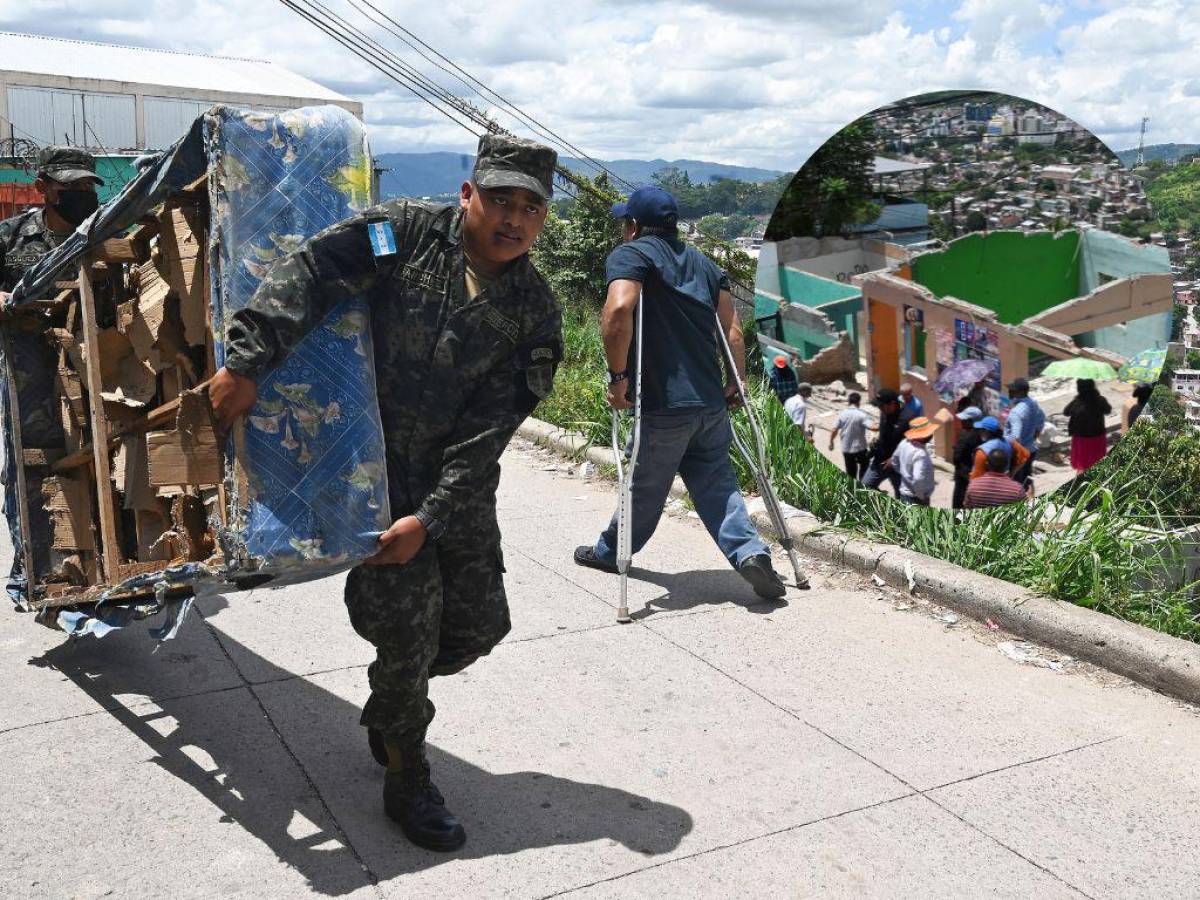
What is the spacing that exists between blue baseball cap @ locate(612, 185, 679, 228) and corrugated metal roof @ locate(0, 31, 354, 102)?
3650 centimetres

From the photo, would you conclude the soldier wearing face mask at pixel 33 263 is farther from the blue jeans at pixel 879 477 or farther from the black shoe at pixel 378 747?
the blue jeans at pixel 879 477

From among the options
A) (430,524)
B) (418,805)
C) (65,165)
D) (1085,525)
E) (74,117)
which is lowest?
(418,805)

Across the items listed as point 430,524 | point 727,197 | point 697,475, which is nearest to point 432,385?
point 430,524

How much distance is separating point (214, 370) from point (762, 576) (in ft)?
9.53

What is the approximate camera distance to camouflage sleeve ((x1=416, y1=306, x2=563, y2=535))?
10.4 ft

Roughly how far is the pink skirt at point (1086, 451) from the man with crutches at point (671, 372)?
1466mm

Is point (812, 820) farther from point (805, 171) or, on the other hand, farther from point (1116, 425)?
point (805, 171)

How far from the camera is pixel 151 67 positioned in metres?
43.8

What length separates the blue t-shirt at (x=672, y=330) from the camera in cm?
539

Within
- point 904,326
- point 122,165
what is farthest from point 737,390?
point 122,165

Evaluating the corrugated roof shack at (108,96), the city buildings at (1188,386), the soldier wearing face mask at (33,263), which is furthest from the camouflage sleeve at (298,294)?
the corrugated roof shack at (108,96)

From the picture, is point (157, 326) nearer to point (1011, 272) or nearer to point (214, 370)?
point (214, 370)

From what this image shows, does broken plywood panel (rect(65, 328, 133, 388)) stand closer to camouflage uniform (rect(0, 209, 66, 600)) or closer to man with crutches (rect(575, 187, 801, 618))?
camouflage uniform (rect(0, 209, 66, 600))

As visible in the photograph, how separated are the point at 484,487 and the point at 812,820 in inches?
54.6
